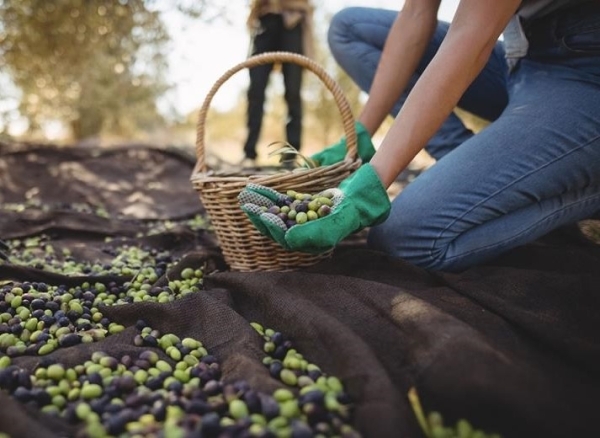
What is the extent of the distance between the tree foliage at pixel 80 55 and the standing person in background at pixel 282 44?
1.19 meters

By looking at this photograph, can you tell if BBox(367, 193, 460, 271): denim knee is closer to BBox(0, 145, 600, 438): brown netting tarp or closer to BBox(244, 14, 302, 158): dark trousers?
BBox(0, 145, 600, 438): brown netting tarp

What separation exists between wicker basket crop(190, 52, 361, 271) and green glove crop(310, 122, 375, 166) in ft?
0.37

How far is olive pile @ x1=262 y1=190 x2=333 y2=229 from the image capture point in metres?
1.47

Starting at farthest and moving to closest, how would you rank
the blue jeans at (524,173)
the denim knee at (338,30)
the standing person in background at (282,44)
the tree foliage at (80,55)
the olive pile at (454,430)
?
the tree foliage at (80,55), the standing person in background at (282,44), the denim knee at (338,30), the blue jeans at (524,173), the olive pile at (454,430)

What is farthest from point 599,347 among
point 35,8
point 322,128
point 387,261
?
point 322,128

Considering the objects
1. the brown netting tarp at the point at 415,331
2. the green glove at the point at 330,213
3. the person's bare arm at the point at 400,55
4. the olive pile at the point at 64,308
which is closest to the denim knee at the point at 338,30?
the person's bare arm at the point at 400,55

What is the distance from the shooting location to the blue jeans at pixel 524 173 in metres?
1.64

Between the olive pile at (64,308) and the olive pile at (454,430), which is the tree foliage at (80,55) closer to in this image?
the olive pile at (64,308)

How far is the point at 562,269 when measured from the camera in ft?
5.78

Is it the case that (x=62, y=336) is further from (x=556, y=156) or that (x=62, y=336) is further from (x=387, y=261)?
(x=556, y=156)

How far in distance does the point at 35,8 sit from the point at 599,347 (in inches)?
218

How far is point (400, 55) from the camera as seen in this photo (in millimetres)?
2113

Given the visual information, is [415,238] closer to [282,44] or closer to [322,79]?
[322,79]

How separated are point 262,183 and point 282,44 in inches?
114
